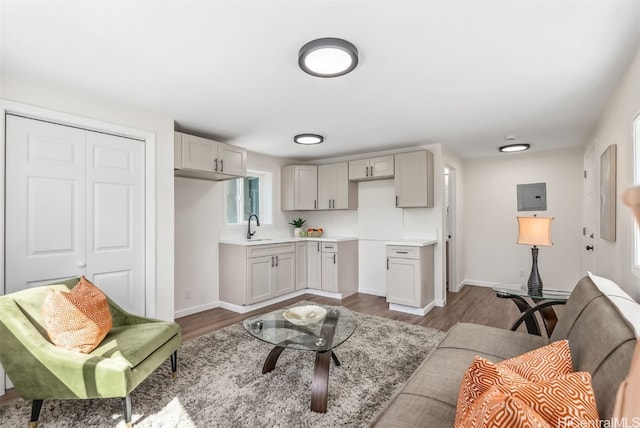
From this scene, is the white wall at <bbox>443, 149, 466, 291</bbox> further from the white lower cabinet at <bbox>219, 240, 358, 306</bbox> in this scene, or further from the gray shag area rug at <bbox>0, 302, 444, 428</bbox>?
the gray shag area rug at <bbox>0, 302, 444, 428</bbox>

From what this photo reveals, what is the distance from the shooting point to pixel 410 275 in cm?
A: 399

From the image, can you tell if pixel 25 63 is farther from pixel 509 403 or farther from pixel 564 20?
pixel 564 20

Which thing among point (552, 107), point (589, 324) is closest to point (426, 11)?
point (589, 324)

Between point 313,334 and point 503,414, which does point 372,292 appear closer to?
point 313,334

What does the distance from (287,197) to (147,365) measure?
11.6 feet

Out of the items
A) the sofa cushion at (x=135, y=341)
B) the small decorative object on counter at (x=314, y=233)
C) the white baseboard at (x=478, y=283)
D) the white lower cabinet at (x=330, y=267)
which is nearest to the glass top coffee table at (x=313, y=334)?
the sofa cushion at (x=135, y=341)

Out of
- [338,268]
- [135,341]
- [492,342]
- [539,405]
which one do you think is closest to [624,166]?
[492,342]

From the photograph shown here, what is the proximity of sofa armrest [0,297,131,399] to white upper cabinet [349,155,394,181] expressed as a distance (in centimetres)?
374

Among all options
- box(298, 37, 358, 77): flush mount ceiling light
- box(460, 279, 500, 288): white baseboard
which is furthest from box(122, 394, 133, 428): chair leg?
box(460, 279, 500, 288): white baseboard

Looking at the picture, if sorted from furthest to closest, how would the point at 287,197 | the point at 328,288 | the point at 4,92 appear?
the point at 287,197 → the point at 328,288 → the point at 4,92

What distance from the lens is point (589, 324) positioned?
1.30m

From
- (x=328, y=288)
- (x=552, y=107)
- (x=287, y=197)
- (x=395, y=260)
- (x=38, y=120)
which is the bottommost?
(x=328, y=288)

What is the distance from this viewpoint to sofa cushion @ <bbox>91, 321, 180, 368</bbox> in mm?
1851

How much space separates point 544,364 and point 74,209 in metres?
3.19
